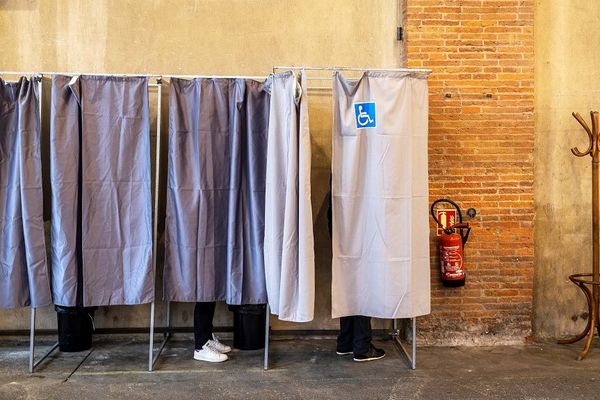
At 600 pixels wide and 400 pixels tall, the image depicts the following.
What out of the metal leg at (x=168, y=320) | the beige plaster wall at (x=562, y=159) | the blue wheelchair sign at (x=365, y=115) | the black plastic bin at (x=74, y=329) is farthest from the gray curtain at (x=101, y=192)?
the beige plaster wall at (x=562, y=159)

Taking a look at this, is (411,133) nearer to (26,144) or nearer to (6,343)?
(26,144)

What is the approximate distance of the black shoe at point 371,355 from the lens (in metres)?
4.19

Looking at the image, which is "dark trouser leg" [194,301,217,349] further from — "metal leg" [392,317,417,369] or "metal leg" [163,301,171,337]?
"metal leg" [392,317,417,369]

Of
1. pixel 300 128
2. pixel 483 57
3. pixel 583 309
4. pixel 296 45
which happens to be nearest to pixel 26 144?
pixel 300 128

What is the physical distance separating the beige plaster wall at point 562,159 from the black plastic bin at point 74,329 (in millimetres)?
3828

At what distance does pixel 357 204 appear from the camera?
391 centimetres

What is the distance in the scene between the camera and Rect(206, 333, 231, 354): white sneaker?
13.9 ft

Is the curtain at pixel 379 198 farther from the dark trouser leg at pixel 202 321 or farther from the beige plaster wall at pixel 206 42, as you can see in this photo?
the dark trouser leg at pixel 202 321

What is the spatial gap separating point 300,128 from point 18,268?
229cm

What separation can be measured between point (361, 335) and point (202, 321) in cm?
123

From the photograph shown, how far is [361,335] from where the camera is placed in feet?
13.7

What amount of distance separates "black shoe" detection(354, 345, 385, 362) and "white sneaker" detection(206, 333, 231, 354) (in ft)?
3.37

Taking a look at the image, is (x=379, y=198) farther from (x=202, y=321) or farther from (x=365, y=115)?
(x=202, y=321)

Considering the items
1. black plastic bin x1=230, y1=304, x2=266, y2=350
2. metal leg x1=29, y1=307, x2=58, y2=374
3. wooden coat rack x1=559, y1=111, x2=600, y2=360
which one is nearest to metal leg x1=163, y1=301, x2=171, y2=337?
black plastic bin x1=230, y1=304, x2=266, y2=350
